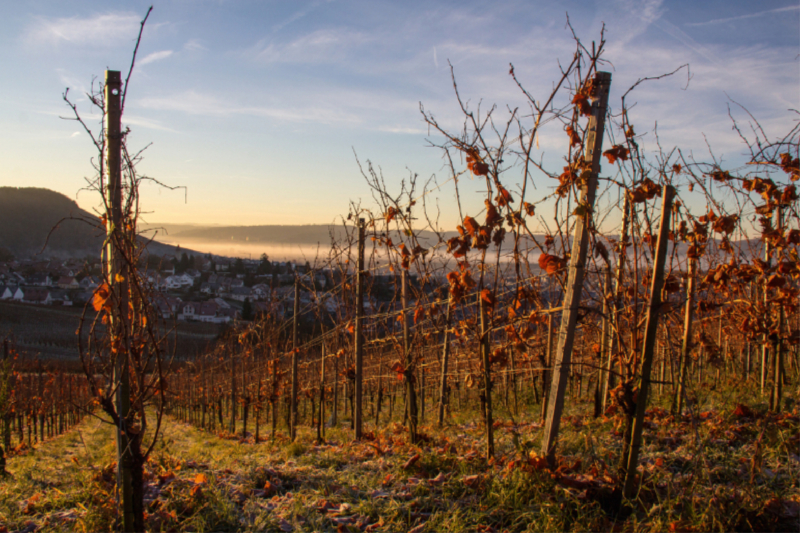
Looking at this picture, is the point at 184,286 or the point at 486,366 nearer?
the point at 486,366

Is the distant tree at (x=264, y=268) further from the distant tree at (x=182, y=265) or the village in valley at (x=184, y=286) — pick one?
the distant tree at (x=182, y=265)

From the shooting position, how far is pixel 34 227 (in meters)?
117

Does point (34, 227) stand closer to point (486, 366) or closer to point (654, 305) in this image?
point (486, 366)

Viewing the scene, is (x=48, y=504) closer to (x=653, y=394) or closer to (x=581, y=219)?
(x=581, y=219)

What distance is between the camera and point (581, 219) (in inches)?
114

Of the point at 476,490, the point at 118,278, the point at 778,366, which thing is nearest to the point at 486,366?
the point at 476,490

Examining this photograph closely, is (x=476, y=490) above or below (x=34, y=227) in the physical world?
below

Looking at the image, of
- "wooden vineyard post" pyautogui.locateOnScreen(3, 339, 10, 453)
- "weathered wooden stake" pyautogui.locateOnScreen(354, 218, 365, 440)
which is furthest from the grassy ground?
A: "wooden vineyard post" pyautogui.locateOnScreen(3, 339, 10, 453)

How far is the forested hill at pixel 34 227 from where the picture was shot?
360 ft

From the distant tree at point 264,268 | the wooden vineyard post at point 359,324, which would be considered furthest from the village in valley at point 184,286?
the wooden vineyard post at point 359,324

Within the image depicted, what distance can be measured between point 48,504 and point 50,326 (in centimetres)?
6685

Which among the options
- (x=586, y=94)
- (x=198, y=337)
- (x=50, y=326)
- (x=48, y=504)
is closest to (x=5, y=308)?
(x=50, y=326)

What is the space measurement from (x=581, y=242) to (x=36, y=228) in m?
151

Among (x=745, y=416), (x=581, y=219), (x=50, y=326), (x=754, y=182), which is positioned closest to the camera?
(x=581, y=219)
